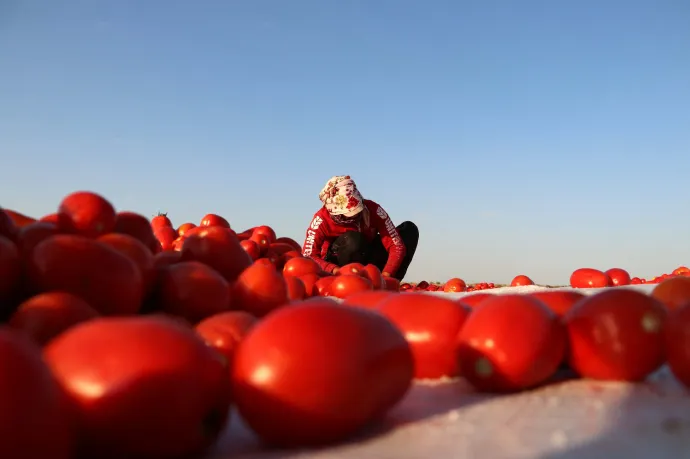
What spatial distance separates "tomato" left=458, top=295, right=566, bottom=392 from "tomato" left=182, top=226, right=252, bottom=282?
34.6 inches

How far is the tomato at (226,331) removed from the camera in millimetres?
1183

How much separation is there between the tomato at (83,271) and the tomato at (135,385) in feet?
1.32

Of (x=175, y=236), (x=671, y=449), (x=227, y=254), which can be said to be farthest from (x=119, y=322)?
(x=175, y=236)

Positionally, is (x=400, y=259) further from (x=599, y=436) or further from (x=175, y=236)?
(x=599, y=436)

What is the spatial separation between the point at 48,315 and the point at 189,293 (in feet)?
1.33

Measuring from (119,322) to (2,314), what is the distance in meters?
0.50

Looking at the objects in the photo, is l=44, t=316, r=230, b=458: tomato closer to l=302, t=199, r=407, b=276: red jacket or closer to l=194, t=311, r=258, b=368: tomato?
l=194, t=311, r=258, b=368: tomato

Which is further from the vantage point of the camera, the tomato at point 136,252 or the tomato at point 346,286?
the tomato at point 346,286

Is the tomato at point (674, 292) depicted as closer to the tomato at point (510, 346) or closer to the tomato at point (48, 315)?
the tomato at point (510, 346)

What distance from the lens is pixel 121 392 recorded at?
800 millimetres

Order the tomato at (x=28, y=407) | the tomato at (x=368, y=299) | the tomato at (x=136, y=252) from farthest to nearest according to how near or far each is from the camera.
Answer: the tomato at (x=368, y=299)
the tomato at (x=136, y=252)
the tomato at (x=28, y=407)

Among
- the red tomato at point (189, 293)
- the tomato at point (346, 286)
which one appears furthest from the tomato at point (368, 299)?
the tomato at point (346, 286)

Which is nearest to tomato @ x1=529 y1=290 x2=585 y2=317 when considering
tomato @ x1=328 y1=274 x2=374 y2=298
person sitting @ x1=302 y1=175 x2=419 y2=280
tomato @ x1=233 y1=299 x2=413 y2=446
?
tomato @ x1=233 y1=299 x2=413 y2=446

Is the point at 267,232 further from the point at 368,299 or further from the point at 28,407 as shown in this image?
the point at 28,407
